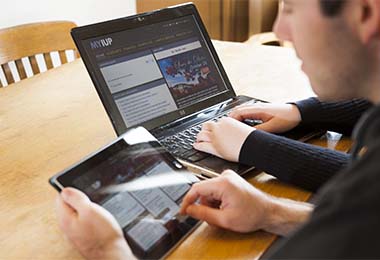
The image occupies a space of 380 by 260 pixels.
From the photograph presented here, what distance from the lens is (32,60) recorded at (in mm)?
1756

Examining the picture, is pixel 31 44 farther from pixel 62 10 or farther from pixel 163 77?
pixel 62 10

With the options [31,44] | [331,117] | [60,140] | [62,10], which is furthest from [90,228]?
[62,10]

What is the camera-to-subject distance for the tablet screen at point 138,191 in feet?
2.49

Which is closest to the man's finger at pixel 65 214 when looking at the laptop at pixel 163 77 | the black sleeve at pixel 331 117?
the laptop at pixel 163 77

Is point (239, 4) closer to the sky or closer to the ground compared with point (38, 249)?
closer to the sky

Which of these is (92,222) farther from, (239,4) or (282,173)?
(239,4)

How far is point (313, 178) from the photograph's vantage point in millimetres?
931

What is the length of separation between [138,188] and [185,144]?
0.27m

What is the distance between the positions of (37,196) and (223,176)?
365mm

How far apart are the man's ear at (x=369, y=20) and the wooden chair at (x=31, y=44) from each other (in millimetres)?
1341

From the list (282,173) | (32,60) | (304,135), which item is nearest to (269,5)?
(32,60)

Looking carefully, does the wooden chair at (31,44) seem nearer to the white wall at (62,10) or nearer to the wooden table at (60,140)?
the wooden table at (60,140)

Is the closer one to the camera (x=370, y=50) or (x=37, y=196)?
(x=370, y=50)

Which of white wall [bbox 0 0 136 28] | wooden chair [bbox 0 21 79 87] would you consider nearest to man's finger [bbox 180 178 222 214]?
wooden chair [bbox 0 21 79 87]
